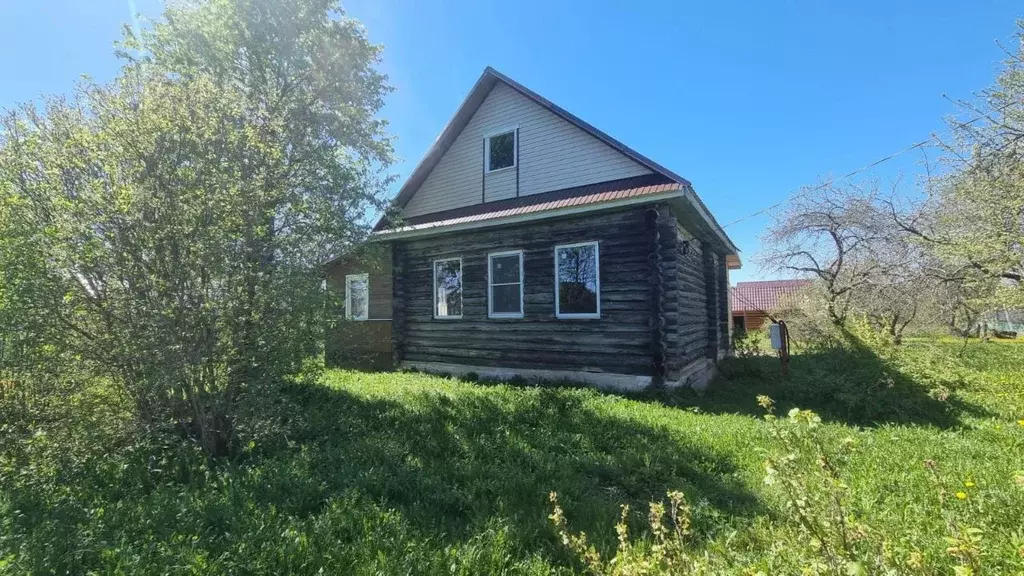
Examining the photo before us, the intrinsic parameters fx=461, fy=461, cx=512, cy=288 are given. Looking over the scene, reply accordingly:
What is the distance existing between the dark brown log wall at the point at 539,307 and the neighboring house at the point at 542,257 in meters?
0.03

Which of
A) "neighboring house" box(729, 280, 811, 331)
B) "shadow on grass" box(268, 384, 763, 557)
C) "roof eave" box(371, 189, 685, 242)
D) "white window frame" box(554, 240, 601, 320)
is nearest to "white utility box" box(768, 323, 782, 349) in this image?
"white window frame" box(554, 240, 601, 320)

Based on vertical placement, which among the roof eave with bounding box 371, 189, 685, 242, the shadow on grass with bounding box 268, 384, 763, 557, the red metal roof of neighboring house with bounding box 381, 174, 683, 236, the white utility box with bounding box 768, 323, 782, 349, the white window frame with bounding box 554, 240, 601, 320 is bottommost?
the shadow on grass with bounding box 268, 384, 763, 557

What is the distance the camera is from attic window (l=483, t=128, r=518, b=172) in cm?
1078

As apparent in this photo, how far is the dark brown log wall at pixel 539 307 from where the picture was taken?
8602 mm

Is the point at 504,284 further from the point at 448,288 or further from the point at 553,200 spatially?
A: the point at 553,200

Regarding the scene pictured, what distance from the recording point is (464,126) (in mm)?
11719

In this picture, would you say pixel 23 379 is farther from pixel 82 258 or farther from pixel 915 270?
pixel 915 270

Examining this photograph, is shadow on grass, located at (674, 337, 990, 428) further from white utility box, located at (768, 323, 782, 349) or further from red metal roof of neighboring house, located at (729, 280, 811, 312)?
red metal roof of neighboring house, located at (729, 280, 811, 312)

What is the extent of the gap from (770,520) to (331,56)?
39.6 feet

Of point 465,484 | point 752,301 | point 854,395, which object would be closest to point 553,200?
point 854,395

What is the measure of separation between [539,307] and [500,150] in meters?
4.07

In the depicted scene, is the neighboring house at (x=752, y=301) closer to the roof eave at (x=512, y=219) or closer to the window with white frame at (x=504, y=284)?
the window with white frame at (x=504, y=284)

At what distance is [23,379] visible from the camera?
4.61m

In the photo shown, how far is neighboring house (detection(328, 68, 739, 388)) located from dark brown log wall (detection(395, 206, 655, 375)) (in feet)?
0.08
